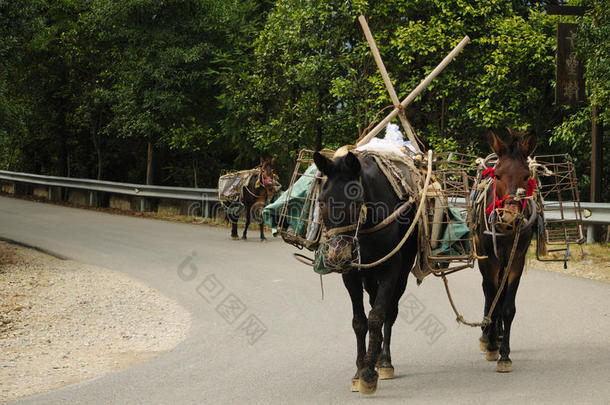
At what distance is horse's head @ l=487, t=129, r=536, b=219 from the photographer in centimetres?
743

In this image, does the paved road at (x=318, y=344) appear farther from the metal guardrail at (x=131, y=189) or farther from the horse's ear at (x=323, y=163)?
the metal guardrail at (x=131, y=189)

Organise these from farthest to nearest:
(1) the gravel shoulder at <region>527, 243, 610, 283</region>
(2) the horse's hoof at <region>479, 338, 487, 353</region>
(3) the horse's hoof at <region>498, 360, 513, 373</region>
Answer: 1. (1) the gravel shoulder at <region>527, 243, 610, 283</region>
2. (2) the horse's hoof at <region>479, 338, 487, 353</region>
3. (3) the horse's hoof at <region>498, 360, 513, 373</region>

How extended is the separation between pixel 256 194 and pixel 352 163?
43.1 feet

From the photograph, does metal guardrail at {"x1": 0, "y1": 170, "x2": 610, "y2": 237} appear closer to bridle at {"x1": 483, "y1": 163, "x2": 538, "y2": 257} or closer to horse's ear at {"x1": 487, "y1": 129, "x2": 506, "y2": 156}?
bridle at {"x1": 483, "y1": 163, "x2": 538, "y2": 257}

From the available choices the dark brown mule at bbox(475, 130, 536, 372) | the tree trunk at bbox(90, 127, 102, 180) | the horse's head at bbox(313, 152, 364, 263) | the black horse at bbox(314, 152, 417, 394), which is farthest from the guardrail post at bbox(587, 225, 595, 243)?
the tree trunk at bbox(90, 127, 102, 180)

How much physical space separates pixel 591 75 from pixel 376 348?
9774mm

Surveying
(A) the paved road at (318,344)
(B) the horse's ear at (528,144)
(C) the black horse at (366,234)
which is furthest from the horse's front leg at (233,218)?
(B) the horse's ear at (528,144)

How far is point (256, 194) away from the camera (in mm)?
19328

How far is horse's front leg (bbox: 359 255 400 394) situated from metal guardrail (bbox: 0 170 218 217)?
16.4m

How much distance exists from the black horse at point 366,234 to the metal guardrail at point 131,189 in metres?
16.3

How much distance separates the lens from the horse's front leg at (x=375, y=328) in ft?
21.4

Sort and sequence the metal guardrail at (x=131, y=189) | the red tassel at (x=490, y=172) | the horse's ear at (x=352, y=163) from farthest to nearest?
the metal guardrail at (x=131, y=189) → the red tassel at (x=490, y=172) → the horse's ear at (x=352, y=163)

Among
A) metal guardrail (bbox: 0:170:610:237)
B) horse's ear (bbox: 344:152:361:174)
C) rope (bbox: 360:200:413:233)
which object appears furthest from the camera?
metal guardrail (bbox: 0:170:610:237)

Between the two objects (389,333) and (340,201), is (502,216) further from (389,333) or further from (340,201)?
(340,201)
